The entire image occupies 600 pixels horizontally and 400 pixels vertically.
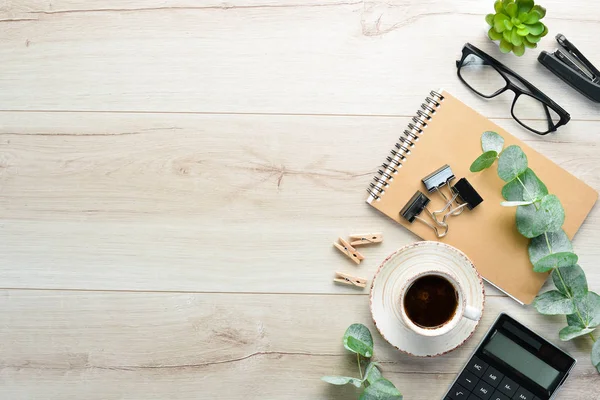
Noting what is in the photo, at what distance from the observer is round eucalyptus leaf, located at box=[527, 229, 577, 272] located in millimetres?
914

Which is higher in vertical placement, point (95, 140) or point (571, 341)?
point (95, 140)

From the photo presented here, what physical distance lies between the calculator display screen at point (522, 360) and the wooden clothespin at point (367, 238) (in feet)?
0.71

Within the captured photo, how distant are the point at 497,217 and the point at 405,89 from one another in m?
0.23

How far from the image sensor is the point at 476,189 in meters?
0.97

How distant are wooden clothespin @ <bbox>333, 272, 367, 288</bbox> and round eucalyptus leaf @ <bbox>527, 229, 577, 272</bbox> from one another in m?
0.24

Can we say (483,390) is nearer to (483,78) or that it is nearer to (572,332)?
(572,332)

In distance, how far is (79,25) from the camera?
994mm

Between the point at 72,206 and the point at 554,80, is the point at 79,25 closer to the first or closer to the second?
the point at 72,206

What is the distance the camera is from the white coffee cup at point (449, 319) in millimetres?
898

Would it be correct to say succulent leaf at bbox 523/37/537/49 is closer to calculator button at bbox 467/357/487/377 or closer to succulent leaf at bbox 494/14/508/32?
succulent leaf at bbox 494/14/508/32

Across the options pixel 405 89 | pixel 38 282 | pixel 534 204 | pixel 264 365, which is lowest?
pixel 264 365

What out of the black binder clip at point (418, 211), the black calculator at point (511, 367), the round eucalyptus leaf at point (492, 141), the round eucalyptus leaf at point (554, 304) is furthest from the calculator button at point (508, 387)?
the round eucalyptus leaf at point (492, 141)

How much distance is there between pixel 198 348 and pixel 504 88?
1.95 ft

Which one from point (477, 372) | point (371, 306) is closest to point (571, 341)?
point (477, 372)
